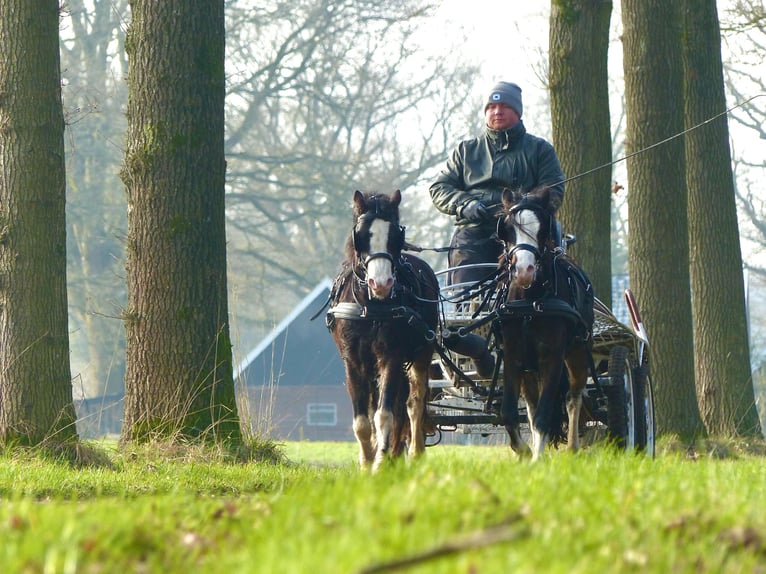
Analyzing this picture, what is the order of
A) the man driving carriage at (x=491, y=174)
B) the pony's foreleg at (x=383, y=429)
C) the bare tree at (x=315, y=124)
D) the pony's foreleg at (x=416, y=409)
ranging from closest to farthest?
the pony's foreleg at (x=383, y=429), the pony's foreleg at (x=416, y=409), the man driving carriage at (x=491, y=174), the bare tree at (x=315, y=124)

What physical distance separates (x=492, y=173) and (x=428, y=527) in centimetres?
667

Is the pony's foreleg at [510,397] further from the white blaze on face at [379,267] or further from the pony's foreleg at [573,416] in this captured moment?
the white blaze on face at [379,267]

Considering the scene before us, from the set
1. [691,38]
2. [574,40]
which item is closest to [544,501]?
[574,40]

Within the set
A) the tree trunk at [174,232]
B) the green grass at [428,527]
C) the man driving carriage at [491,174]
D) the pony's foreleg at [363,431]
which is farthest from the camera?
the tree trunk at [174,232]

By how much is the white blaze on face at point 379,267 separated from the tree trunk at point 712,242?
30.9 feet

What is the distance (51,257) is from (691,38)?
9386 millimetres

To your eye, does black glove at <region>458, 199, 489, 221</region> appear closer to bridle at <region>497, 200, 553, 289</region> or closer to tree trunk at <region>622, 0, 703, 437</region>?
bridle at <region>497, 200, 553, 289</region>

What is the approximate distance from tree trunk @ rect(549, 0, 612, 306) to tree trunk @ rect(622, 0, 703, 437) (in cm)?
154

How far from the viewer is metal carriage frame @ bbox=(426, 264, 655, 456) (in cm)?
986

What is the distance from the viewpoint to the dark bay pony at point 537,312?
9156 millimetres

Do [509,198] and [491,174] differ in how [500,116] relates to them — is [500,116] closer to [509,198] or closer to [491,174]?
[491,174]

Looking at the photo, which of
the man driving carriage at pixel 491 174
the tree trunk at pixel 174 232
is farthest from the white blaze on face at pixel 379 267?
the tree trunk at pixel 174 232

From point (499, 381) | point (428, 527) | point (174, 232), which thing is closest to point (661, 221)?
point (499, 381)

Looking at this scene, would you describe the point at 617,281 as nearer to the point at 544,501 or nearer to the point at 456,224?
the point at 456,224
